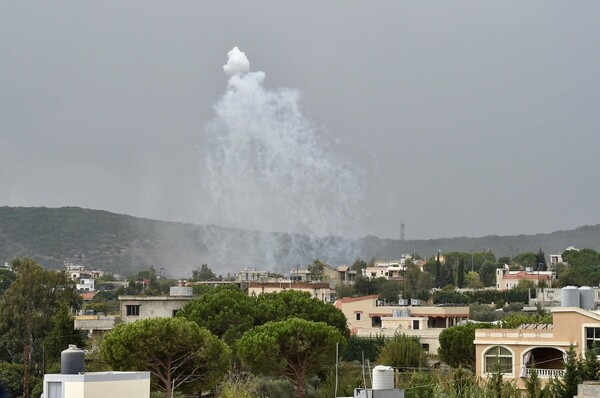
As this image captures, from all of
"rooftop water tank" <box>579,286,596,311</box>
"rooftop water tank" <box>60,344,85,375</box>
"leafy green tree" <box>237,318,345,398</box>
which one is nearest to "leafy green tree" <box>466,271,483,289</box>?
"leafy green tree" <box>237,318,345,398</box>

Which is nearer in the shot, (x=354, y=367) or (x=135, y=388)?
(x=135, y=388)

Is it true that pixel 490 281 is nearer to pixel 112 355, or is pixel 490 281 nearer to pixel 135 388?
pixel 112 355

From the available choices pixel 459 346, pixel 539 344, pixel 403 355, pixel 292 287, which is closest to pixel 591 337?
pixel 539 344

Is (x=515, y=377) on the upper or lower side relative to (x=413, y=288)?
lower

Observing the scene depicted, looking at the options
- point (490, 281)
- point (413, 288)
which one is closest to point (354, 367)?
point (413, 288)

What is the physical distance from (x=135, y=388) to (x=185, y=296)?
5304 cm

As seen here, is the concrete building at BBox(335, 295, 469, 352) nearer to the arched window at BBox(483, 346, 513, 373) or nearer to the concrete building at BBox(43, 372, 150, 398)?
the arched window at BBox(483, 346, 513, 373)

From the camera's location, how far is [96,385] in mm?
20391

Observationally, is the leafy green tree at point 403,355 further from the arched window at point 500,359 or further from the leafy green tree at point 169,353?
the arched window at point 500,359

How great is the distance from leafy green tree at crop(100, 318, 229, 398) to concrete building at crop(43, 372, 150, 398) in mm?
27027

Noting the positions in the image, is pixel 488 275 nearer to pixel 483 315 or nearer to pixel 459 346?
pixel 483 315

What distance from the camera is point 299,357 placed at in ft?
180

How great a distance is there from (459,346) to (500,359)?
38.9 ft

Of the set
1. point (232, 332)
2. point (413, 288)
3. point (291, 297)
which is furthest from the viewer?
point (413, 288)
